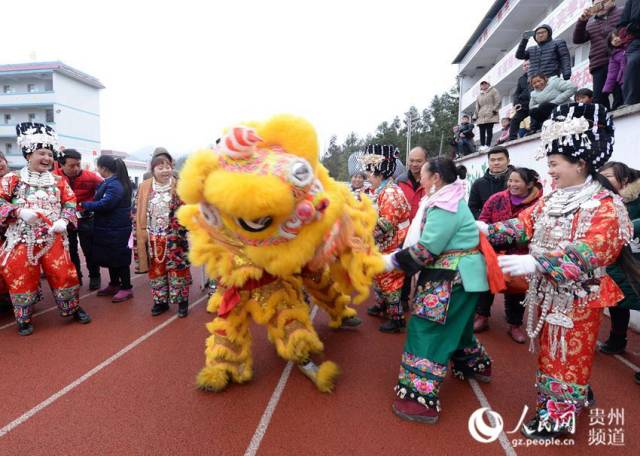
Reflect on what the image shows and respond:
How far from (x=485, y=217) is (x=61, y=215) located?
4334mm

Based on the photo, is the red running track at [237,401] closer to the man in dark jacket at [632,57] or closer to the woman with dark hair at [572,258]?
the woman with dark hair at [572,258]

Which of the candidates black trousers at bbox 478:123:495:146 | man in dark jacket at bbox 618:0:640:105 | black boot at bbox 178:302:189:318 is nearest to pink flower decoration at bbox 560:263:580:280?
black boot at bbox 178:302:189:318

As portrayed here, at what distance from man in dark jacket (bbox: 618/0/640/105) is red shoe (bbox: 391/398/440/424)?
4.64 m

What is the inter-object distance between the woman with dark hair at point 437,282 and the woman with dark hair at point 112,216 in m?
3.77

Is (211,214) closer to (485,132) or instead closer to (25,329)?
(25,329)

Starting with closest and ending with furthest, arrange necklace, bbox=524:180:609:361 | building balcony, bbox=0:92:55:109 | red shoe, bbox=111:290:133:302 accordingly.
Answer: necklace, bbox=524:180:609:361
red shoe, bbox=111:290:133:302
building balcony, bbox=0:92:55:109

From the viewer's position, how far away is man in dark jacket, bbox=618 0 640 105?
4.48m

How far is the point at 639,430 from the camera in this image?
2.40 meters

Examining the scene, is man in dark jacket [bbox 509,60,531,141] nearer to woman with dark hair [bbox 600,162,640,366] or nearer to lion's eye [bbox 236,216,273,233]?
woman with dark hair [bbox 600,162,640,366]

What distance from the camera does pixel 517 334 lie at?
3.75m

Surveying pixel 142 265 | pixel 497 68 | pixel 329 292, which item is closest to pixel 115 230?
pixel 142 265

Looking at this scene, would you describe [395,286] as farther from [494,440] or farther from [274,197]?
[274,197]

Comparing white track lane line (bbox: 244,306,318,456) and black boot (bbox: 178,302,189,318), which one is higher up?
black boot (bbox: 178,302,189,318)

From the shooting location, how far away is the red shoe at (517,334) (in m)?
3.70
